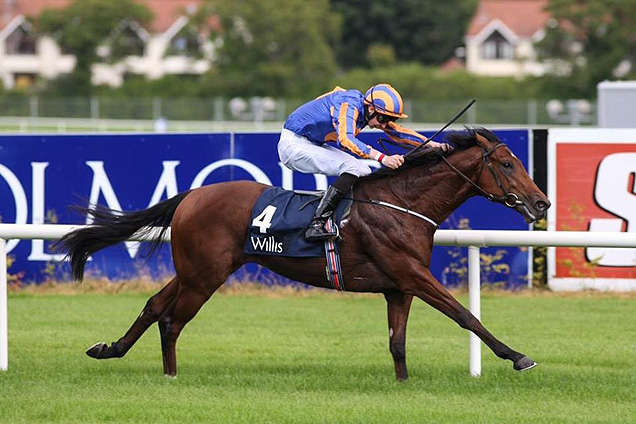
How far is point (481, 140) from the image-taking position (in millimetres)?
7609

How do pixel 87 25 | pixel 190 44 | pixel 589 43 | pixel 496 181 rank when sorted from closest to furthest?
pixel 496 181
pixel 589 43
pixel 87 25
pixel 190 44

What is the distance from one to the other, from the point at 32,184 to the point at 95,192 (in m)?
0.64

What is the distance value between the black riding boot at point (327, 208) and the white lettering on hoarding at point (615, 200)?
15.0ft

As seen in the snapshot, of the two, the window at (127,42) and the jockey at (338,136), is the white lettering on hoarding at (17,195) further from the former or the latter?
the window at (127,42)

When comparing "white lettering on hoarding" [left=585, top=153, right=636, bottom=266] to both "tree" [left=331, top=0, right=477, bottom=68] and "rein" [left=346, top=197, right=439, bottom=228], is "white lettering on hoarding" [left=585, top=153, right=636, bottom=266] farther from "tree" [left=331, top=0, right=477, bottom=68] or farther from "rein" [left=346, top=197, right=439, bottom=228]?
"tree" [left=331, top=0, right=477, bottom=68]

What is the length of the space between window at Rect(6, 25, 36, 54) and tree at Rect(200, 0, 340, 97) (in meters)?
21.7

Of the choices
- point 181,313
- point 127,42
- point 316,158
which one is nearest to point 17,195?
point 181,313

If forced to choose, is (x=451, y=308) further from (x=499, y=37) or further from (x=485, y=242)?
(x=499, y=37)

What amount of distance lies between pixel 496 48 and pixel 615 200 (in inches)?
2589

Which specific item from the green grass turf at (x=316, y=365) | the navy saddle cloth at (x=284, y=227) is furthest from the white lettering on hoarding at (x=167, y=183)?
the navy saddle cloth at (x=284, y=227)

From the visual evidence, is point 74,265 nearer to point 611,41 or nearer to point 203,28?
point 611,41

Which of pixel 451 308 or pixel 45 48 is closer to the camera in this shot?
pixel 451 308

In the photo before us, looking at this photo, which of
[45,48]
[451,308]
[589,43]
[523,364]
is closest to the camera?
[523,364]

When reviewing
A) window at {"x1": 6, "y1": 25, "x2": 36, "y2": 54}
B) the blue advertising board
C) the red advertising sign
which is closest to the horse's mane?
the red advertising sign
